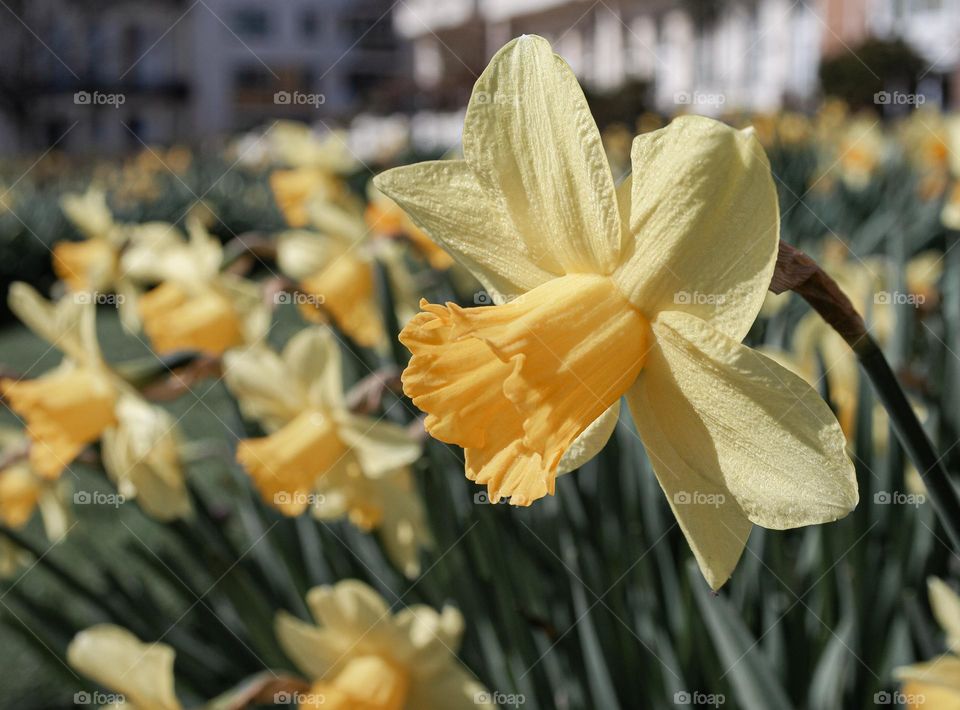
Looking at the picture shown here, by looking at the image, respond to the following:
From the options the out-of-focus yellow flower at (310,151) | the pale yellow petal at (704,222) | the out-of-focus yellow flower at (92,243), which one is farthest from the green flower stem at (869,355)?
the out-of-focus yellow flower at (310,151)

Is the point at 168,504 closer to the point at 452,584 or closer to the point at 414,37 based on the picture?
the point at 452,584

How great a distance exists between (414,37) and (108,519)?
37.5 m

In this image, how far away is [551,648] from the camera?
54.5 inches

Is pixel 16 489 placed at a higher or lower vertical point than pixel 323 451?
lower

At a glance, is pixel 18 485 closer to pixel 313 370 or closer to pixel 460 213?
pixel 313 370

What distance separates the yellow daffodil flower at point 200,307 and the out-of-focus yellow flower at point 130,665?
800mm

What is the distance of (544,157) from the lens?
A: 0.80 meters

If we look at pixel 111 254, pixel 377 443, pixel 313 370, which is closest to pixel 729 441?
pixel 377 443

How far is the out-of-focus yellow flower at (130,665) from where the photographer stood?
4.28 feet

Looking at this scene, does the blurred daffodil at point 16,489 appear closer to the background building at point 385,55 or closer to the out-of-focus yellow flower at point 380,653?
the out-of-focus yellow flower at point 380,653

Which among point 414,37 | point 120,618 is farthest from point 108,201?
point 414,37

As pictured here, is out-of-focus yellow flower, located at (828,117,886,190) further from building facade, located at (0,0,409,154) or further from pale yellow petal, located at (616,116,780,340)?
building facade, located at (0,0,409,154)

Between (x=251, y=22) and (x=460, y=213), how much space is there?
43.9 m

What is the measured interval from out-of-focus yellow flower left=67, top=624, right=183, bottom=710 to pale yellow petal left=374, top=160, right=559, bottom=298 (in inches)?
30.0
